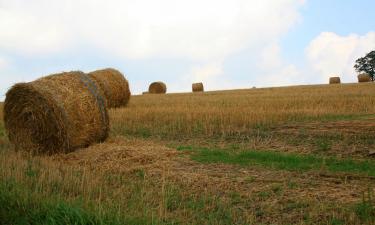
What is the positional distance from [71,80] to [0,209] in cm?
634

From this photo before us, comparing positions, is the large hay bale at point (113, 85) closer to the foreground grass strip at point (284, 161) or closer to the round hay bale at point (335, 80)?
the foreground grass strip at point (284, 161)

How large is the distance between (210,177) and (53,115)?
15.1ft

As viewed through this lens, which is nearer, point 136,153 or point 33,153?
point 136,153

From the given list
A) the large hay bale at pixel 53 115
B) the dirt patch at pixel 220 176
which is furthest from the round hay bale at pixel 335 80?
the dirt patch at pixel 220 176

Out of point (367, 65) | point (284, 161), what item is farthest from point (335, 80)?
point (284, 161)

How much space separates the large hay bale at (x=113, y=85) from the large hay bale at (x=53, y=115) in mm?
8284

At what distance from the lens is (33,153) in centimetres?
1120

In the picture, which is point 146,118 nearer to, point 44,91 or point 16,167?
point 44,91

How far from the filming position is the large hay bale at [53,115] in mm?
11188

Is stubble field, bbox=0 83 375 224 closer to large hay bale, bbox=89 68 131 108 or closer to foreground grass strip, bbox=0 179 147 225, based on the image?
foreground grass strip, bbox=0 179 147 225

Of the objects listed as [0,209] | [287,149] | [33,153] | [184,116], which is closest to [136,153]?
[33,153]

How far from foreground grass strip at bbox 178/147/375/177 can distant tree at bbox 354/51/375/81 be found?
5808 cm

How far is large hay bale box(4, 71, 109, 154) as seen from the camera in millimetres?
11188

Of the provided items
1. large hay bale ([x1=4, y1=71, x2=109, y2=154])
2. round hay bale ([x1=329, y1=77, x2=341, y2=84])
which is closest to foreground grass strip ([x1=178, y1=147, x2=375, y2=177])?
large hay bale ([x1=4, y1=71, x2=109, y2=154])
